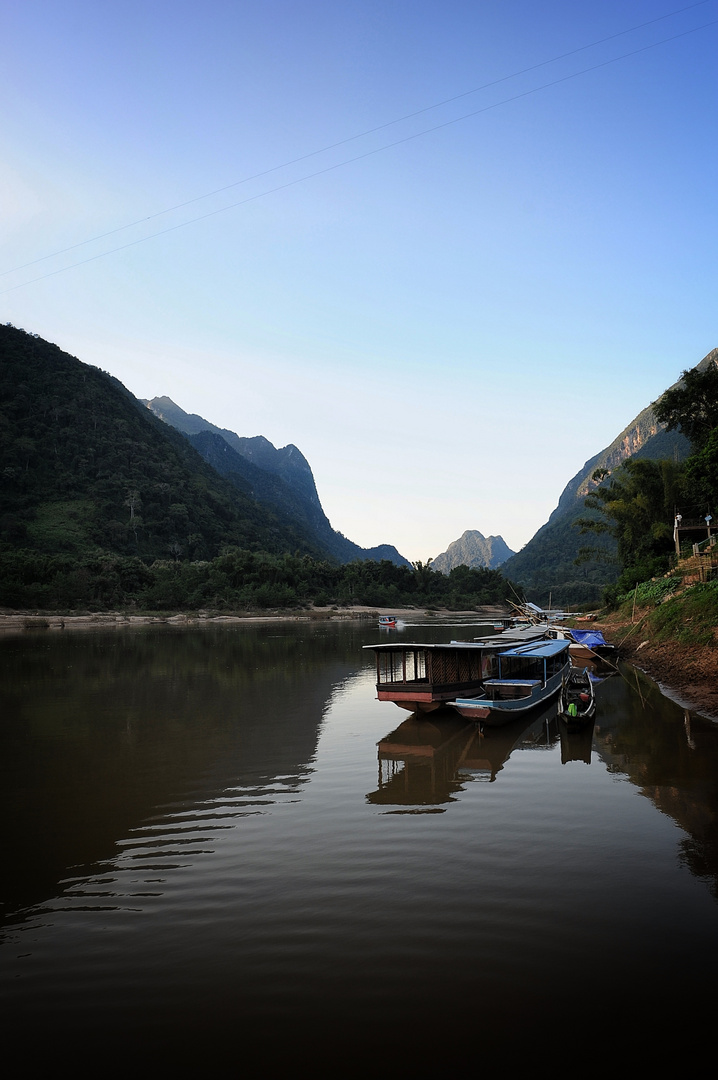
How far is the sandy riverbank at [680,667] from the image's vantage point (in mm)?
19969

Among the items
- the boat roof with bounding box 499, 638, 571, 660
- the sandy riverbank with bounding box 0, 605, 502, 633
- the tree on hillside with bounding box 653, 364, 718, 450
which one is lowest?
the sandy riverbank with bounding box 0, 605, 502, 633

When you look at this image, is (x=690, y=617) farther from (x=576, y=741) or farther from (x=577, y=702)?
(x=576, y=741)

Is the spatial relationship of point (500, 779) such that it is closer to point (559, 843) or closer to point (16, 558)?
point (559, 843)

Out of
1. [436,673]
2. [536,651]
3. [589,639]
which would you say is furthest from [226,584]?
[436,673]

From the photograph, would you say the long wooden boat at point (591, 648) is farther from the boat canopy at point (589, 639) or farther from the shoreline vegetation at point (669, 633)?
the shoreline vegetation at point (669, 633)

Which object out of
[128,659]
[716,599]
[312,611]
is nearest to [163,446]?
[312,611]

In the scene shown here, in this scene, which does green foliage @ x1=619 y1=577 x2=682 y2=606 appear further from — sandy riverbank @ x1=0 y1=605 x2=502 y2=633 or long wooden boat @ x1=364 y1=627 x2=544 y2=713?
sandy riverbank @ x1=0 y1=605 x2=502 y2=633

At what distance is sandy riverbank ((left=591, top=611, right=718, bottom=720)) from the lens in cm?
1997

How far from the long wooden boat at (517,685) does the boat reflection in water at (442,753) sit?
2.04 feet

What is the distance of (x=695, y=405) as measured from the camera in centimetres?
4612

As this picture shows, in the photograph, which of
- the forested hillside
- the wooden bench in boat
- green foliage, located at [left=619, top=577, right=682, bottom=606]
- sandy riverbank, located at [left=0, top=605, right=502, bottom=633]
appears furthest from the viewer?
the forested hillside

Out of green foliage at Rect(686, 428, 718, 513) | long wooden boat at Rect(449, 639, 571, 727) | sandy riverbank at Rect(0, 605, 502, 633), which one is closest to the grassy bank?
long wooden boat at Rect(449, 639, 571, 727)

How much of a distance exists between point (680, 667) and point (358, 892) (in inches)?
850

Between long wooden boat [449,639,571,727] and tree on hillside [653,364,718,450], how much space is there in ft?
89.5
